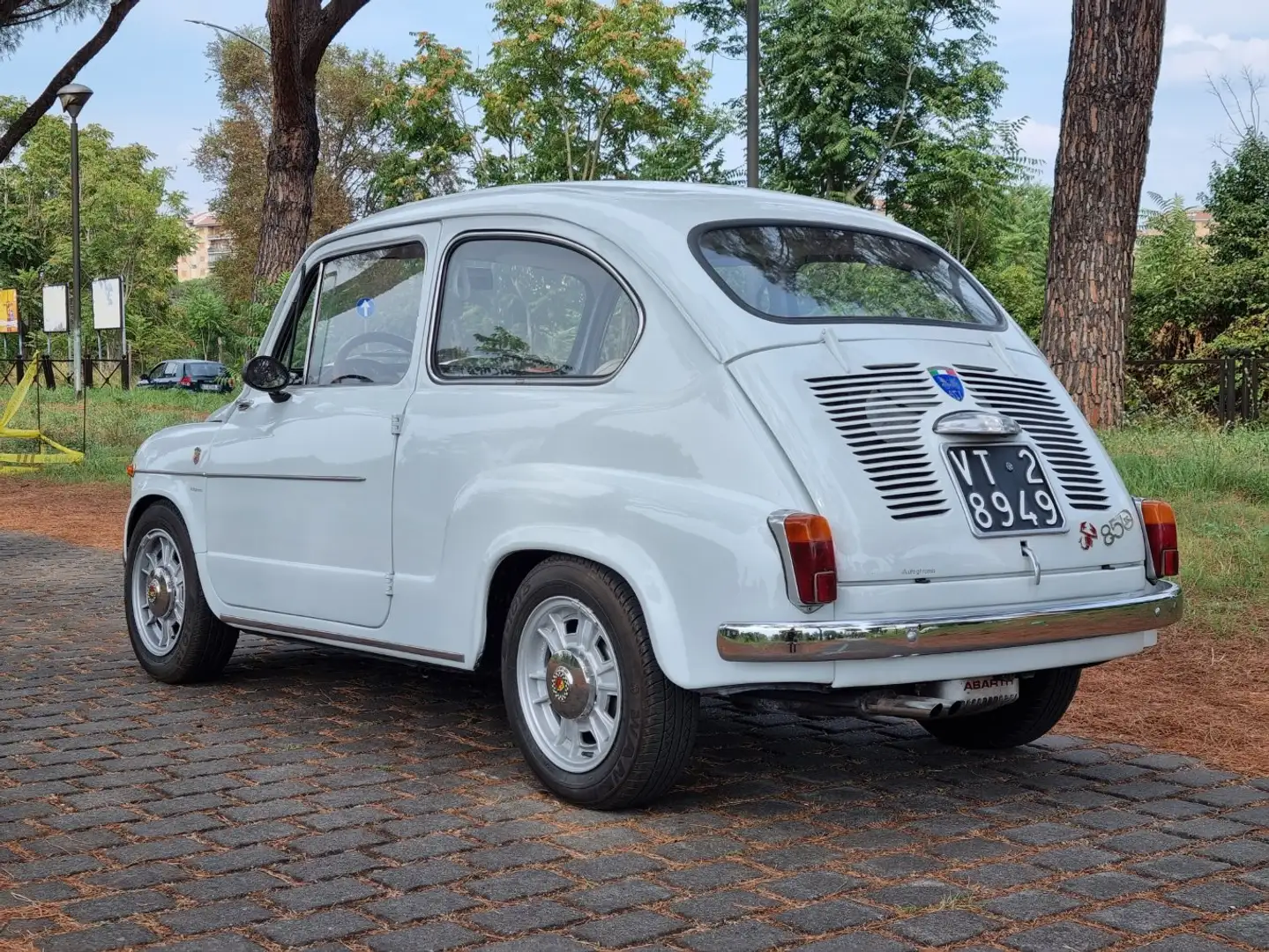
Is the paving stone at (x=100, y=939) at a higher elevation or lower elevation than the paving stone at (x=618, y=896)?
higher

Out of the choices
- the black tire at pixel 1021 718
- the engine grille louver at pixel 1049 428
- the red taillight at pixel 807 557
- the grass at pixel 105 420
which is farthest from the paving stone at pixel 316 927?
the grass at pixel 105 420

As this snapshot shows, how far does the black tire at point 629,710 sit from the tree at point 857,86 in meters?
Result: 37.4

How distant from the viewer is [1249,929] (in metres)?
4.03

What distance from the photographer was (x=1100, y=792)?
545 centimetres

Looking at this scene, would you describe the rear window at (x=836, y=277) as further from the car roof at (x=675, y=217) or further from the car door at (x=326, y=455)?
the car door at (x=326, y=455)

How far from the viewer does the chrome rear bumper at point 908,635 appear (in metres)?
4.57

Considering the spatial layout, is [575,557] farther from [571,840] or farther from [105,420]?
[105,420]

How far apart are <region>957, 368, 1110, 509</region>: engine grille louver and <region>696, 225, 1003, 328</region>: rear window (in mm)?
355

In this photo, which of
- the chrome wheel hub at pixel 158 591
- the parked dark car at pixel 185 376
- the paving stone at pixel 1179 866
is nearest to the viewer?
the paving stone at pixel 1179 866

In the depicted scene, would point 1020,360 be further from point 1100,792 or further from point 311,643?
point 311,643

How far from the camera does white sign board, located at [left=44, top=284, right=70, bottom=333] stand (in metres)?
27.4

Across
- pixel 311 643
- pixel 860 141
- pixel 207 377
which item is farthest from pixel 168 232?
pixel 311 643

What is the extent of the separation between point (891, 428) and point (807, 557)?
0.60 metres

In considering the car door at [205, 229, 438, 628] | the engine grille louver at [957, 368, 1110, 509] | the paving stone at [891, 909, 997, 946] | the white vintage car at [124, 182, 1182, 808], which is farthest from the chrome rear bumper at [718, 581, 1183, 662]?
the car door at [205, 229, 438, 628]
